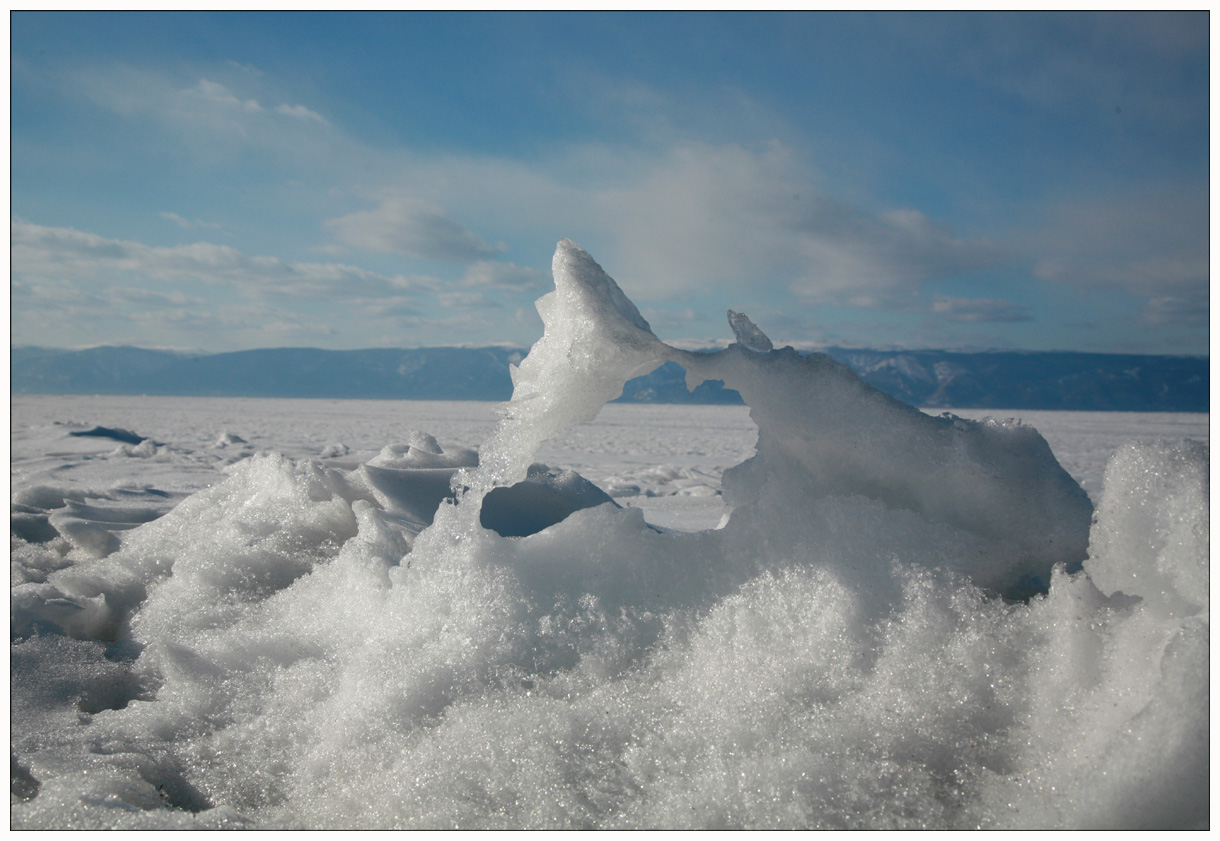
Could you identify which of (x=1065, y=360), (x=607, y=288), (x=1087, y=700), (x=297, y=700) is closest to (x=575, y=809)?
(x=297, y=700)

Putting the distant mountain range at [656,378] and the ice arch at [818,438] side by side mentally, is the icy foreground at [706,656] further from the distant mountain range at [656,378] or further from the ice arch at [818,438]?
the distant mountain range at [656,378]

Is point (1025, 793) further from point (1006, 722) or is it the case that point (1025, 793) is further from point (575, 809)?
point (575, 809)

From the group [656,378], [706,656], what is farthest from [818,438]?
[656,378]

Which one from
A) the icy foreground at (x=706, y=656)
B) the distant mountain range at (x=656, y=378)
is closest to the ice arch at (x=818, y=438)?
the icy foreground at (x=706, y=656)

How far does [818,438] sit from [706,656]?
59cm

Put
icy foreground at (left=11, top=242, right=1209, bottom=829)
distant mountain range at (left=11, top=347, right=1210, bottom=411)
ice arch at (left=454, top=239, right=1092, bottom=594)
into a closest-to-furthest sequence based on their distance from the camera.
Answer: icy foreground at (left=11, top=242, right=1209, bottom=829) → ice arch at (left=454, top=239, right=1092, bottom=594) → distant mountain range at (left=11, top=347, right=1210, bottom=411)

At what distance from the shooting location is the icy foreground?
118 centimetres

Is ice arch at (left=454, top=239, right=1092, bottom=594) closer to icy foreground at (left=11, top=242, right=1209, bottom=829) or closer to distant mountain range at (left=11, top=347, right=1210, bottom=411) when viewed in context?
icy foreground at (left=11, top=242, right=1209, bottom=829)

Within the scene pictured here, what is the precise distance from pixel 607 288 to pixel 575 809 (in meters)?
1.13

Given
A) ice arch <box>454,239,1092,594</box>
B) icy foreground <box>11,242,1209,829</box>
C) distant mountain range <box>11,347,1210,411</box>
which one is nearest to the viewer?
icy foreground <box>11,242,1209,829</box>

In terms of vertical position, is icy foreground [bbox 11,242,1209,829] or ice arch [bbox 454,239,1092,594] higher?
ice arch [bbox 454,239,1092,594]

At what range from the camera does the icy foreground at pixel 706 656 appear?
1.18 m

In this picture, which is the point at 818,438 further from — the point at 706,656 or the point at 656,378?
the point at 656,378

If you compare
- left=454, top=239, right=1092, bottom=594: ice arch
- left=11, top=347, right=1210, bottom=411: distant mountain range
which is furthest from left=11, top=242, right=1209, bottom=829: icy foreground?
left=11, top=347, right=1210, bottom=411: distant mountain range
